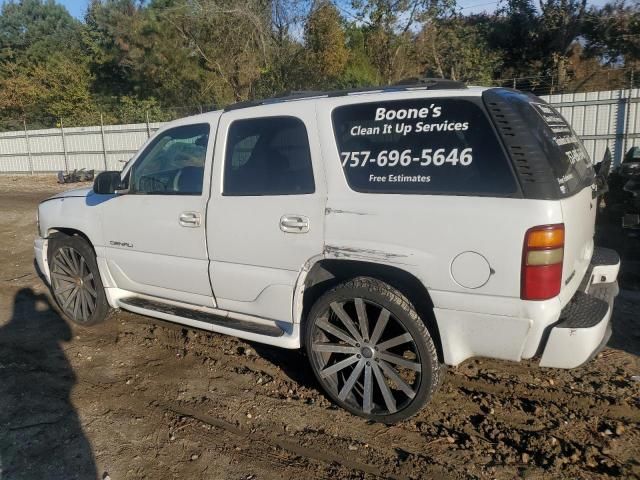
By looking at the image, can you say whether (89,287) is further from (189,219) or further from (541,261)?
(541,261)

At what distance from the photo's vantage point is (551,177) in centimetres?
282

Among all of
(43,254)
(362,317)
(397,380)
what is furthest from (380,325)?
(43,254)

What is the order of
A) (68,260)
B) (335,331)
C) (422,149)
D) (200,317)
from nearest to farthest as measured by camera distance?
(422,149), (335,331), (200,317), (68,260)

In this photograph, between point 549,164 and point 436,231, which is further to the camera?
point 436,231

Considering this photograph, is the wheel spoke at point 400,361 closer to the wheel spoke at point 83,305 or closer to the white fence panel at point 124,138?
the wheel spoke at point 83,305

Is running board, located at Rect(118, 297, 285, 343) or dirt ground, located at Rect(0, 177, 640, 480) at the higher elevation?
running board, located at Rect(118, 297, 285, 343)

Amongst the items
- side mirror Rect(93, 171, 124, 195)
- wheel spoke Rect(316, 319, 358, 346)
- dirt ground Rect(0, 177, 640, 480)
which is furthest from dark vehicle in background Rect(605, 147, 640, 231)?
side mirror Rect(93, 171, 124, 195)

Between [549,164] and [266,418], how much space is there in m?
2.36

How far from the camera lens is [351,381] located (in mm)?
3494

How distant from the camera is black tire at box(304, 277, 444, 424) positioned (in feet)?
10.5

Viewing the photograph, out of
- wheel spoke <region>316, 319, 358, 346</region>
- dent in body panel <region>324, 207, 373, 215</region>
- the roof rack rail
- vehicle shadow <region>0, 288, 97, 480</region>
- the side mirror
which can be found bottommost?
vehicle shadow <region>0, 288, 97, 480</region>

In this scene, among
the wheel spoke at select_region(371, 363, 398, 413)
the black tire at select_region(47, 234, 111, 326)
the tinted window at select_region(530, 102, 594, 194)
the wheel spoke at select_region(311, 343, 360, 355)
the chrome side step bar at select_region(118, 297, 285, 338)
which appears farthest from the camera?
the black tire at select_region(47, 234, 111, 326)

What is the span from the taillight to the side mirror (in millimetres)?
3278

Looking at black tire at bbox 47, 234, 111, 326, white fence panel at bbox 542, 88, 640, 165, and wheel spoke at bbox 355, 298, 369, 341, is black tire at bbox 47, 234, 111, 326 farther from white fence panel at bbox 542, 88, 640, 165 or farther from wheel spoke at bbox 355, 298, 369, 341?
white fence panel at bbox 542, 88, 640, 165
